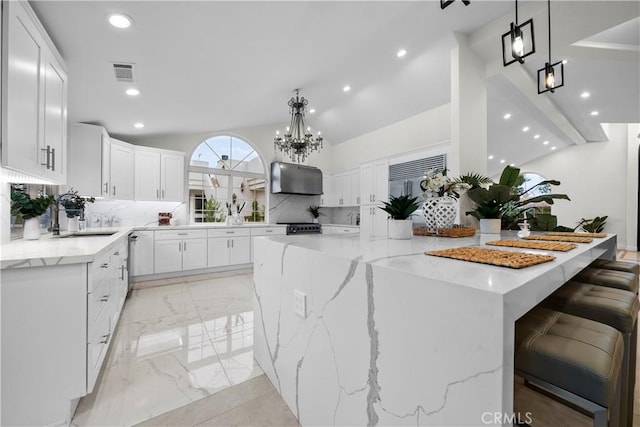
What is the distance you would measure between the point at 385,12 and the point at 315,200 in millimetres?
4475

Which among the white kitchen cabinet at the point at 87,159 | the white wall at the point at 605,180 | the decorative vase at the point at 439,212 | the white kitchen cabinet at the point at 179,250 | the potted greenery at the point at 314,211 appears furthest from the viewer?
the white wall at the point at 605,180

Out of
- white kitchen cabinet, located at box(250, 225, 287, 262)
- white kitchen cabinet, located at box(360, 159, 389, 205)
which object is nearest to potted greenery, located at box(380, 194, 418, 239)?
white kitchen cabinet, located at box(360, 159, 389, 205)

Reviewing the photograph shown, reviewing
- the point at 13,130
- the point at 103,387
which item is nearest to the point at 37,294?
the point at 103,387

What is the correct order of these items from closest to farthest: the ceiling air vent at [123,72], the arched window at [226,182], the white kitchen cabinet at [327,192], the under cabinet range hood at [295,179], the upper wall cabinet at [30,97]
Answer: the upper wall cabinet at [30,97] → the ceiling air vent at [123,72] → the arched window at [226,182] → the under cabinet range hood at [295,179] → the white kitchen cabinet at [327,192]

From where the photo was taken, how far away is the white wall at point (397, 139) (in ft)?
15.0

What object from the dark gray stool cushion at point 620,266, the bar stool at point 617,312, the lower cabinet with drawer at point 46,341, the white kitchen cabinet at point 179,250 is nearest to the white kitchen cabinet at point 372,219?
the white kitchen cabinet at point 179,250

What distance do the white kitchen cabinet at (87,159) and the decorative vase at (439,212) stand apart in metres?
4.15

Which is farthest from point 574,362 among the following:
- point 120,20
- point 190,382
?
point 120,20

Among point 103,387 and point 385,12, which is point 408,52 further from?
point 103,387

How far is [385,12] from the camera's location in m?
2.81

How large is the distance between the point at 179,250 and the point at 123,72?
9.26ft

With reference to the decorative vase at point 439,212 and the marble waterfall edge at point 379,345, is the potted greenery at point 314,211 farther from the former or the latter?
the marble waterfall edge at point 379,345

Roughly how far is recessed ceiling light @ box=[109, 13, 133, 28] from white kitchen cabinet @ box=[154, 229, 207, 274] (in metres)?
3.09

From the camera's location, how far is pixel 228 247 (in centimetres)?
505
